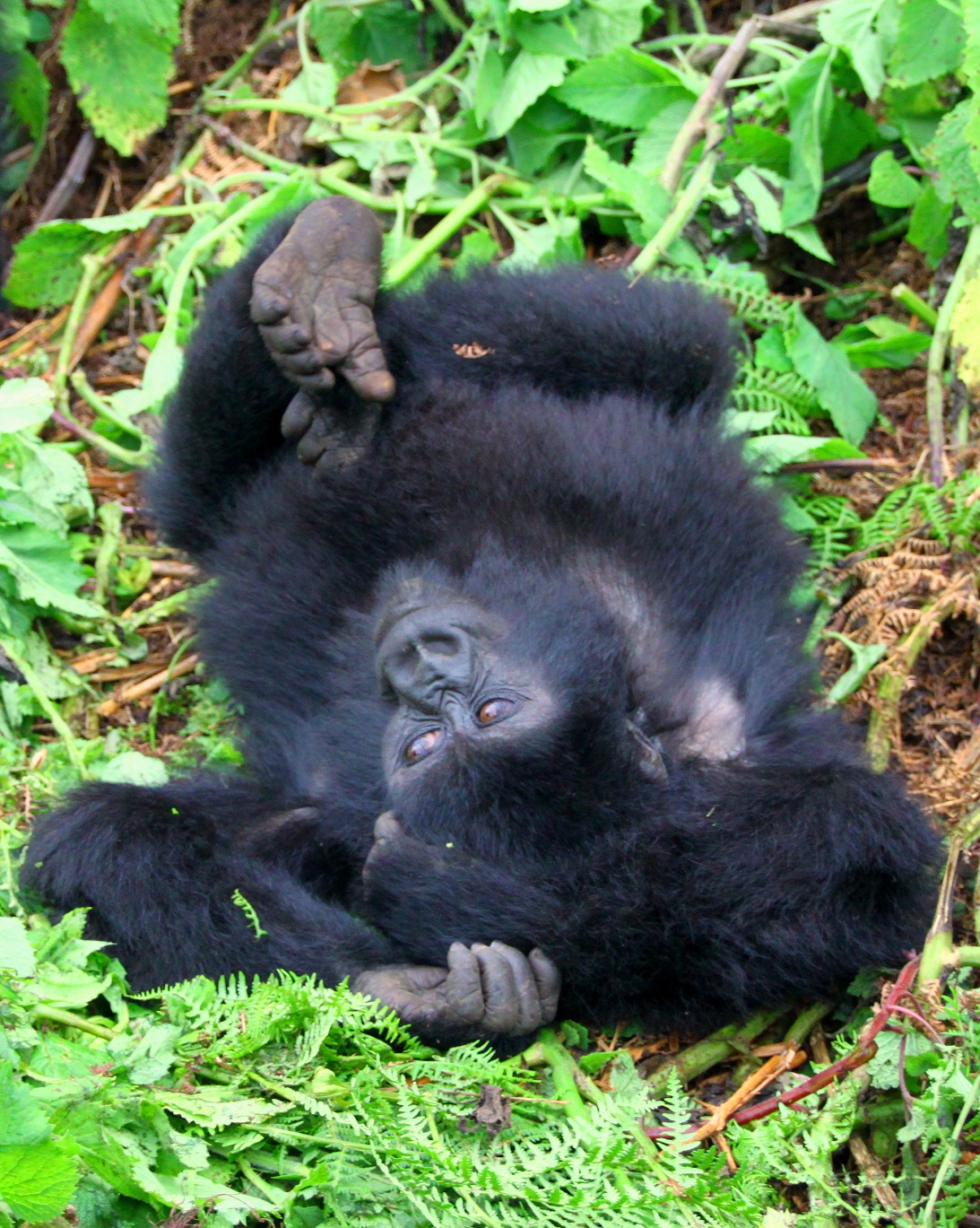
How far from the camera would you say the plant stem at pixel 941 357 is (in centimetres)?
343

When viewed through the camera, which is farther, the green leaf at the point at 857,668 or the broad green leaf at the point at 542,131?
the broad green leaf at the point at 542,131

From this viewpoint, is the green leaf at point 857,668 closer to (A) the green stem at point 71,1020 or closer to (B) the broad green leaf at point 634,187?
(B) the broad green leaf at point 634,187

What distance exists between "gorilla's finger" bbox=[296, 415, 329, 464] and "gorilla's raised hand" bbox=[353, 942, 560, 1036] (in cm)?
116

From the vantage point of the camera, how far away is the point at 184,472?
333cm

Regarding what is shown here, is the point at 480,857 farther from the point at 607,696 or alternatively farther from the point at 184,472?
the point at 184,472

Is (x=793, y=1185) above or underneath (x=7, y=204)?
underneath

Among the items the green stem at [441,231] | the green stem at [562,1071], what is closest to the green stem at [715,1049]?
the green stem at [562,1071]

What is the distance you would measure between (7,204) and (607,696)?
2.82m

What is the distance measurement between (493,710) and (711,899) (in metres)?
0.54

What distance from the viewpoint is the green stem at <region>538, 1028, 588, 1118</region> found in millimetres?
2422

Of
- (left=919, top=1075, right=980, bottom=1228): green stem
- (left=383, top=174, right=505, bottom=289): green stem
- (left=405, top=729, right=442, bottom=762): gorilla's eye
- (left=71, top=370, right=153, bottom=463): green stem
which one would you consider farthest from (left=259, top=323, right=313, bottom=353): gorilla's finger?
(left=919, top=1075, right=980, bottom=1228): green stem

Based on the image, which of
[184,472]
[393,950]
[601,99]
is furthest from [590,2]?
[393,950]

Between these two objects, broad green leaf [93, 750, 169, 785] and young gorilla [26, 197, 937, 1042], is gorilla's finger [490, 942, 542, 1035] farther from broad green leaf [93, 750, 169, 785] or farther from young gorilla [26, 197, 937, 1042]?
broad green leaf [93, 750, 169, 785]

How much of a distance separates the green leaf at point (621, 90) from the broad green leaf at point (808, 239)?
47cm
